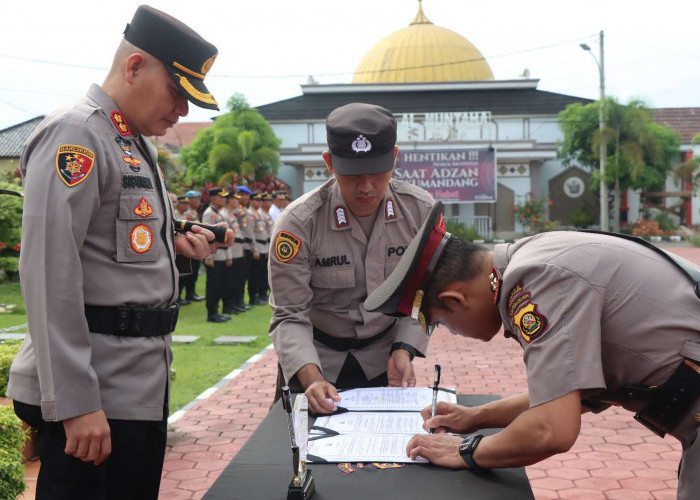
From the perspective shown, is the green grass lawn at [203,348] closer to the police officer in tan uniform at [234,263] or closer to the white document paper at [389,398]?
the police officer in tan uniform at [234,263]

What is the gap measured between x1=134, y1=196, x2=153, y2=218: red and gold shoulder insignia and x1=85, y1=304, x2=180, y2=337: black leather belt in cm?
27

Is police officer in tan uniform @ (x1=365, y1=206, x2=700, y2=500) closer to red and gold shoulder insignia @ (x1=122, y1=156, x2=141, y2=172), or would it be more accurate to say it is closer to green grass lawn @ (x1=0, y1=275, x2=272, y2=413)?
red and gold shoulder insignia @ (x1=122, y1=156, x2=141, y2=172)

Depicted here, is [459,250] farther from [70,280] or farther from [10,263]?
[10,263]

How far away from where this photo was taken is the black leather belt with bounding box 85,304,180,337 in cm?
198

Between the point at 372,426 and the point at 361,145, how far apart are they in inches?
38.9

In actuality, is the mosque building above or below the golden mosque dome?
below

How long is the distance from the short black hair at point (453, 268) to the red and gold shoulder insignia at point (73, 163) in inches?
37.1

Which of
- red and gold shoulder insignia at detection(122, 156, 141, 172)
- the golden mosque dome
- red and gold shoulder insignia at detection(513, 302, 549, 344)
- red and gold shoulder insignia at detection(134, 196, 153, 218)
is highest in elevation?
the golden mosque dome

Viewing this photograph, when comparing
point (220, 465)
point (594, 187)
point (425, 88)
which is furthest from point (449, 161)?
point (220, 465)

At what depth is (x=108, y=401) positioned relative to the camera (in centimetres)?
200

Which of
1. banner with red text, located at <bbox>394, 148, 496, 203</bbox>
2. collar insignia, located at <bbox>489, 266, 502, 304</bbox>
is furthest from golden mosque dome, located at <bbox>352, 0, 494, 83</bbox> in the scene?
collar insignia, located at <bbox>489, 266, 502, 304</bbox>

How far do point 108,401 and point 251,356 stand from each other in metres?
6.06

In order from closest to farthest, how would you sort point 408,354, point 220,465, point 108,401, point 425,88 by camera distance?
1. point 108,401
2. point 408,354
3. point 220,465
4. point 425,88

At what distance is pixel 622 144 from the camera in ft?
92.1
